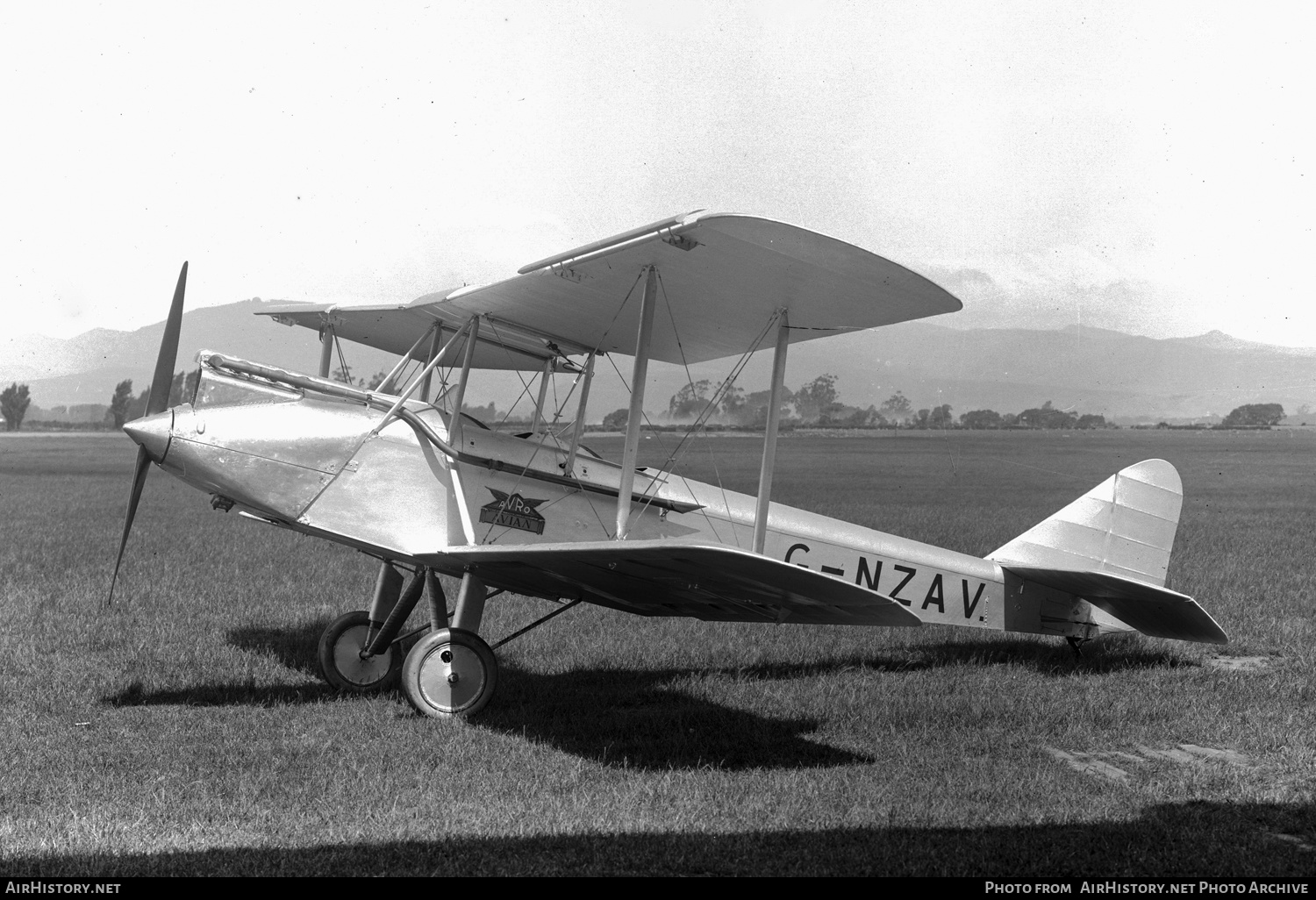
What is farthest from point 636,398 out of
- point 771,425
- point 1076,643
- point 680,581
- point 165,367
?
point 1076,643

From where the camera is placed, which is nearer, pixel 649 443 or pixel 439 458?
pixel 439 458

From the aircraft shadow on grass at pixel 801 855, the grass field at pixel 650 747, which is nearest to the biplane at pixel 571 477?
the grass field at pixel 650 747

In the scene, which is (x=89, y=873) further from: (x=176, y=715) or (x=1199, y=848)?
(x=1199, y=848)

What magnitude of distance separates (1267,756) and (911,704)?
2077 mm

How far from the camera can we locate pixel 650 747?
6262mm

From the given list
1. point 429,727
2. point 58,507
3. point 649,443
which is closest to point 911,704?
point 429,727

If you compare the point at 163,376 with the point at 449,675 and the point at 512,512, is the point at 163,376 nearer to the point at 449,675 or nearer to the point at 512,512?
the point at 512,512

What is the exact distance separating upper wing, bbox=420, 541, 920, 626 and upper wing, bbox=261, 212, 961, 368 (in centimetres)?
166

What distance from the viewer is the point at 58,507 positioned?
2434 centimetres

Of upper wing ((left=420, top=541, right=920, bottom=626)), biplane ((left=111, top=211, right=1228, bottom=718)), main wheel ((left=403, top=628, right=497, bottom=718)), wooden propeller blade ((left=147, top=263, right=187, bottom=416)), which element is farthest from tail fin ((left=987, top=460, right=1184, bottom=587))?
wooden propeller blade ((left=147, top=263, right=187, bottom=416))

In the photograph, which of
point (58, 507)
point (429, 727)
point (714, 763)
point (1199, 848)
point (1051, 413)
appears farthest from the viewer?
point (1051, 413)

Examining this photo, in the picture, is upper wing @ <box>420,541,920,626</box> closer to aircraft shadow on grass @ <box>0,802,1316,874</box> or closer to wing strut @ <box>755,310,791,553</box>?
wing strut @ <box>755,310,791,553</box>

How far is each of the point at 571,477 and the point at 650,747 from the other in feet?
6.51

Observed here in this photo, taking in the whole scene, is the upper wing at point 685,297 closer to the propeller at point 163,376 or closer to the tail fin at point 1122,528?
the propeller at point 163,376
